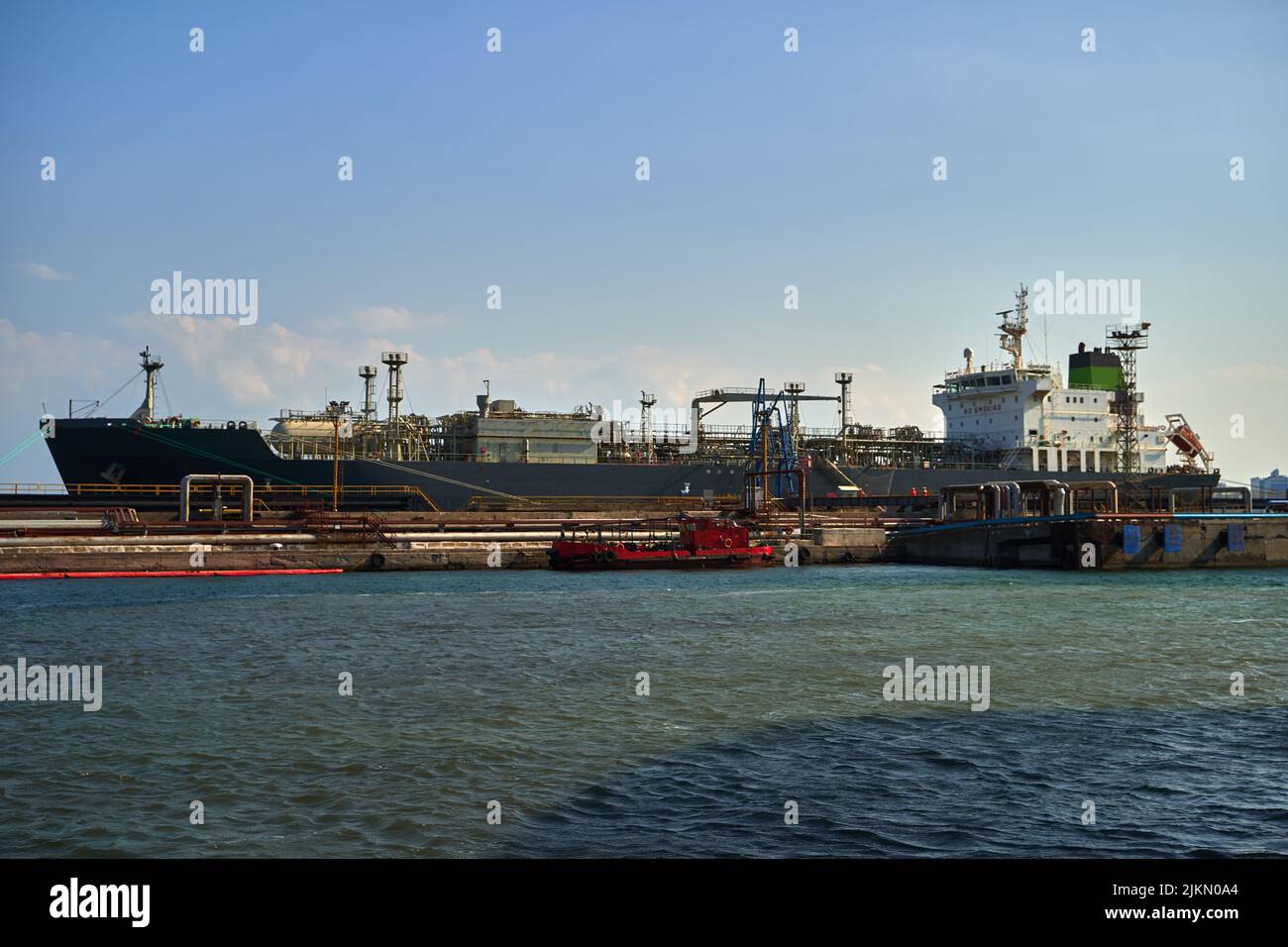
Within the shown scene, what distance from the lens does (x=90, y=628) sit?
22.7 metres

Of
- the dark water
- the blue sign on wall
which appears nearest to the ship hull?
the blue sign on wall

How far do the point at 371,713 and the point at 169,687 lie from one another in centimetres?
429

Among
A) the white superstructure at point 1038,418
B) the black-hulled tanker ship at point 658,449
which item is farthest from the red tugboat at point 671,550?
the white superstructure at point 1038,418

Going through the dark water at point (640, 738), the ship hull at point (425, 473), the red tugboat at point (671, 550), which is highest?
the ship hull at point (425, 473)

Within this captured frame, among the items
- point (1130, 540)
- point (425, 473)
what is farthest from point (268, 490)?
point (1130, 540)

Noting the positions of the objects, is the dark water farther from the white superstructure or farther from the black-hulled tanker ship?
the white superstructure

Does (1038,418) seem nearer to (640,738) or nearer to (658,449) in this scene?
(658,449)

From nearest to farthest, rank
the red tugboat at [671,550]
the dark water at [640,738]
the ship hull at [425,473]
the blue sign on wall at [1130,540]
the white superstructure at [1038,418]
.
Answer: the dark water at [640,738] < the red tugboat at [671,550] < the blue sign on wall at [1130,540] < the ship hull at [425,473] < the white superstructure at [1038,418]

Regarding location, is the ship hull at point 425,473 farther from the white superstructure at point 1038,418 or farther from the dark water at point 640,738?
the dark water at point 640,738

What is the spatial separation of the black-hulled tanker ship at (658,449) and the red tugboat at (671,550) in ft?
32.1

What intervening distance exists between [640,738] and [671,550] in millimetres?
28313

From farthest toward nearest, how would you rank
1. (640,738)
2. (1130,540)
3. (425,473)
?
(425,473)
(1130,540)
(640,738)

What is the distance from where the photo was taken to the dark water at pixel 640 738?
9.09 m

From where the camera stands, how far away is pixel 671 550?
4091cm
